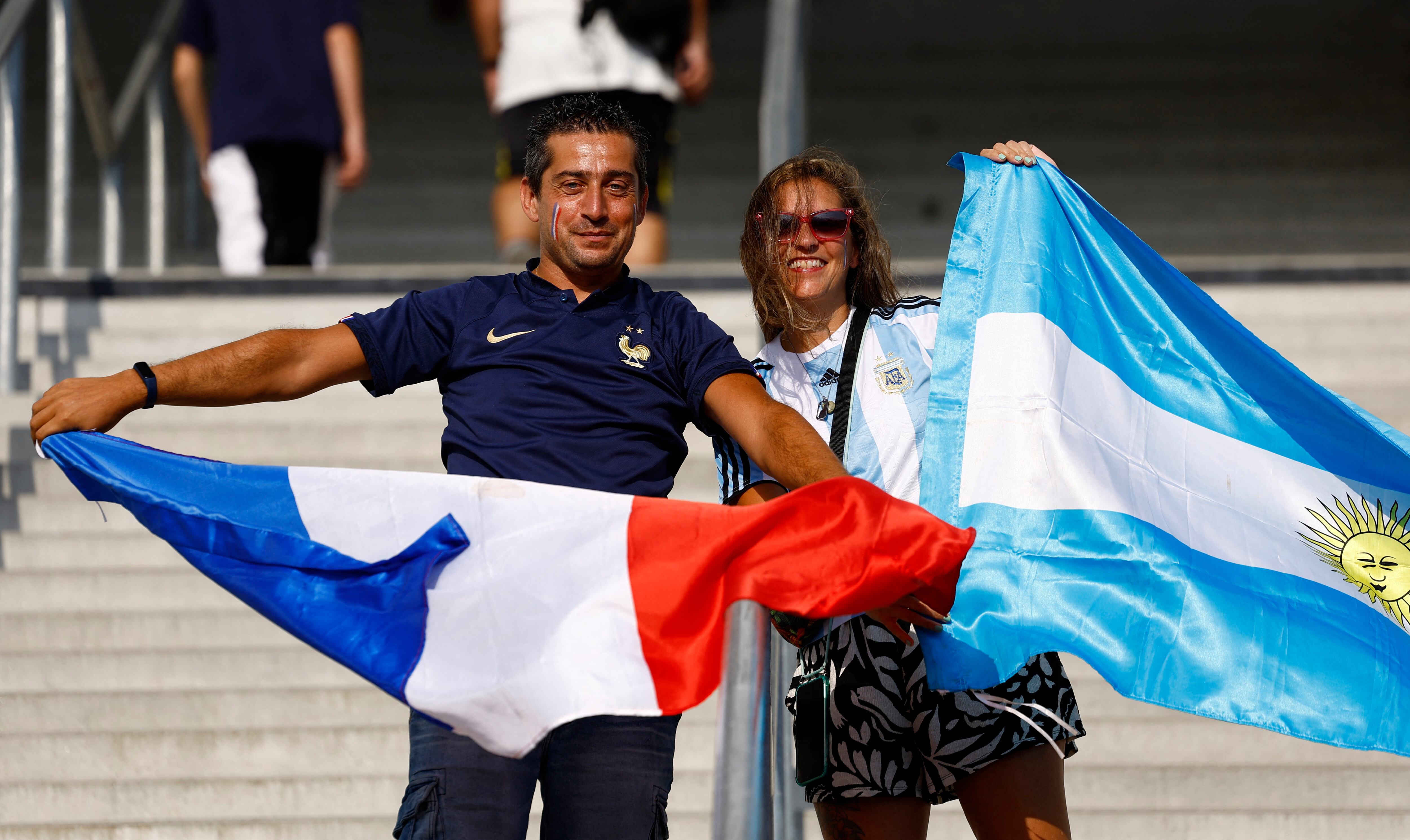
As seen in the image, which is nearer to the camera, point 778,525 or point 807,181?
point 778,525

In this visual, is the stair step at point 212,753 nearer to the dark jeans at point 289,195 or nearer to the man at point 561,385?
the man at point 561,385

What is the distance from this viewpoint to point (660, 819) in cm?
261

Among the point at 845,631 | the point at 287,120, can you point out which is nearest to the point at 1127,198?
the point at 287,120

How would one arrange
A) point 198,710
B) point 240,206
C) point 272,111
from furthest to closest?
1. point 240,206
2. point 272,111
3. point 198,710

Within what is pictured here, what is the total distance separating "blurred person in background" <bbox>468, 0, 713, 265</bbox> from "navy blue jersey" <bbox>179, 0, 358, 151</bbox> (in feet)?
2.46

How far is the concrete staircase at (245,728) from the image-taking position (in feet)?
13.0

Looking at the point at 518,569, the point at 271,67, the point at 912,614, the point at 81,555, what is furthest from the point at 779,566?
the point at 271,67

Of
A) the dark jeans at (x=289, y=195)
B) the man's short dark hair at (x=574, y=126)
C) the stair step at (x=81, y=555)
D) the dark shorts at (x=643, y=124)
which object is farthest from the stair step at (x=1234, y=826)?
the dark jeans at (x=289, y=195)

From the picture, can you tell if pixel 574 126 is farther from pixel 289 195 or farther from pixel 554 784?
Result: pixel 289 195

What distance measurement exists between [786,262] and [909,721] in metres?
1.00

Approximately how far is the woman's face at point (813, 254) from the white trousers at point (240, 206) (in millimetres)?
3587

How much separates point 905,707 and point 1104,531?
0.58 m

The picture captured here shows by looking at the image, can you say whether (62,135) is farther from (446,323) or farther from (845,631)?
(845,631)

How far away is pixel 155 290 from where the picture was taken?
5992mm
